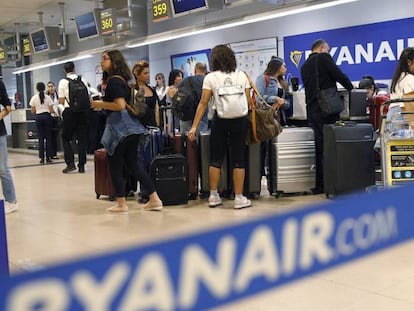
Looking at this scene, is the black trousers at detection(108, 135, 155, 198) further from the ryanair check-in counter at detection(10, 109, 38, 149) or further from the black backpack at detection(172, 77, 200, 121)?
the ryanair check-in counter at detection(10, 109, 38, 149)

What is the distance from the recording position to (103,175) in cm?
536

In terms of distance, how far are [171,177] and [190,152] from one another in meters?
0.34

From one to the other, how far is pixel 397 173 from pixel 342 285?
1.85 m

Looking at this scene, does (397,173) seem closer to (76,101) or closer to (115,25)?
(76,101)

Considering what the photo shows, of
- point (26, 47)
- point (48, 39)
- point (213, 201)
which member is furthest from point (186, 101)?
point (26, 47)

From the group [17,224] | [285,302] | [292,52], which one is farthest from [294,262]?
[292,52]

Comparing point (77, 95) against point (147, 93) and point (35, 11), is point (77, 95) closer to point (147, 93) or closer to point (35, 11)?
point (147, 93)

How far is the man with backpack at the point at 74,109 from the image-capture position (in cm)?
748

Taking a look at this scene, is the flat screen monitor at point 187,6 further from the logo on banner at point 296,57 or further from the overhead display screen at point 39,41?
the overhead display screen at point 39,41

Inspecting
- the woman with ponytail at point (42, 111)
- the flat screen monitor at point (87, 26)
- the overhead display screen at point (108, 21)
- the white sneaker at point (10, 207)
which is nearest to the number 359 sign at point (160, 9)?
the overhead display screen at point (108, 21)

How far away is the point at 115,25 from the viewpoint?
9.70 metres

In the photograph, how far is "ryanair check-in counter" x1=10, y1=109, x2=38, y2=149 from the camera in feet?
42.0

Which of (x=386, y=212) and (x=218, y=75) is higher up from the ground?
(x=218, y=75)

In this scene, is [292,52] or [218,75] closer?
[218,75]
